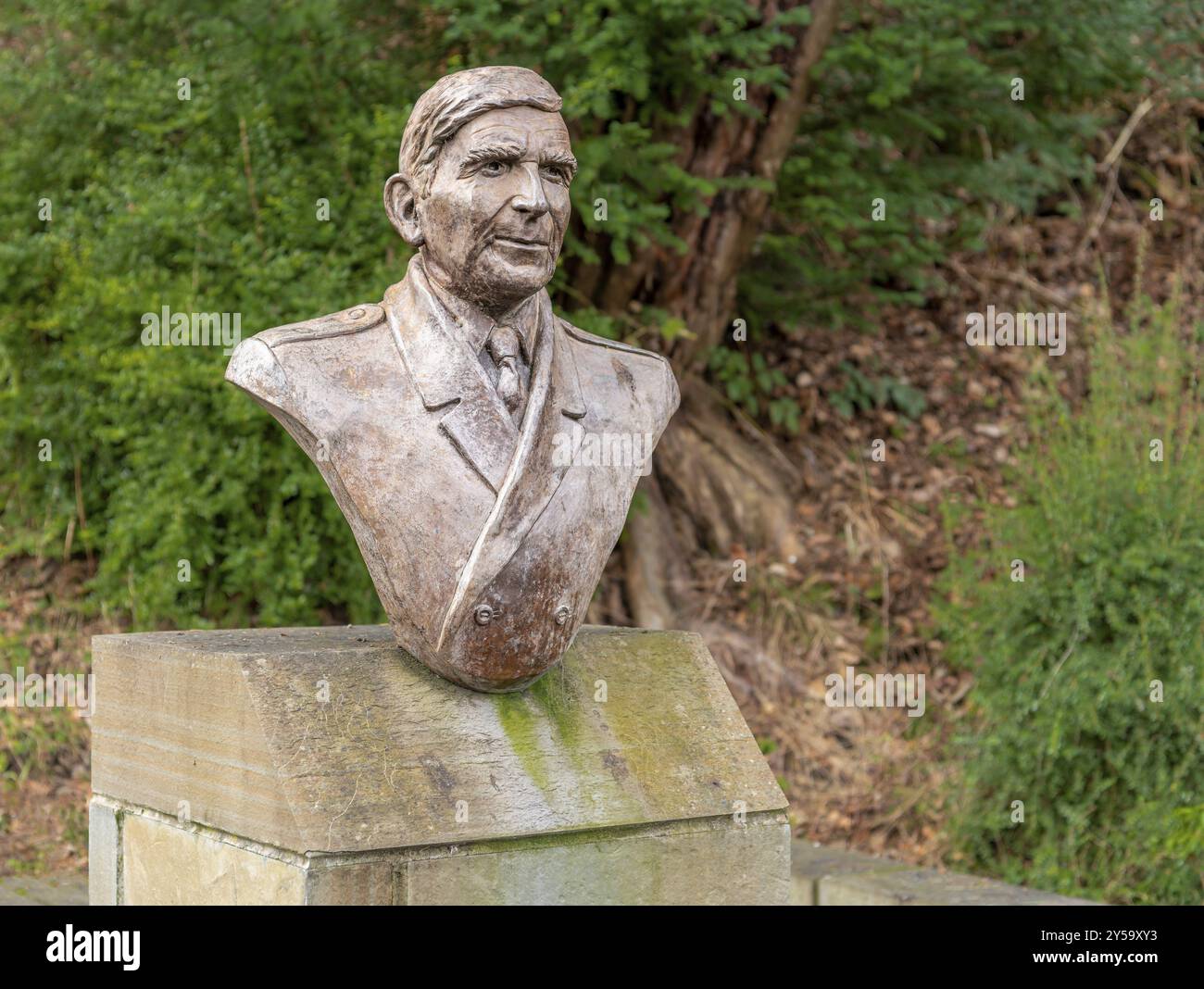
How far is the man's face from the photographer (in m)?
3.59

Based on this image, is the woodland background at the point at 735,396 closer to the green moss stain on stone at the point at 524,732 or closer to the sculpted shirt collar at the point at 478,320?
the green moss stain on stone at the point at 524,732

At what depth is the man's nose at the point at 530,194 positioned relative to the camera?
141 inches

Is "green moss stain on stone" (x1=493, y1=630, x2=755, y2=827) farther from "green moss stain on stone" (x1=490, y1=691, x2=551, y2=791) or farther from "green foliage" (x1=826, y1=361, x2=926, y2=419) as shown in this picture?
"green foliage" (x1=826, y1=361, x2=926, y2=419)

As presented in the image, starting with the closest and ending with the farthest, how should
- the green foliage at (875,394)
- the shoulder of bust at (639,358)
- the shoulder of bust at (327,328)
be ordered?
the shoulder of bust at (327,328)
the shoulder of bust at (639,358)
the green foliage at (875,394)

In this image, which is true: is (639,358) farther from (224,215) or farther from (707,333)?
(707,333)

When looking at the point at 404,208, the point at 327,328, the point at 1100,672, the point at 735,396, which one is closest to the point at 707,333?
→ the point at 735,396

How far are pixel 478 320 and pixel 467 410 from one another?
0.76ft

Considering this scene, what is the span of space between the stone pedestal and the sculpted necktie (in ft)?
2.09

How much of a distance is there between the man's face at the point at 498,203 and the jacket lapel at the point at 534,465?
193 mm

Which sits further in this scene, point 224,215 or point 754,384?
point 754,384

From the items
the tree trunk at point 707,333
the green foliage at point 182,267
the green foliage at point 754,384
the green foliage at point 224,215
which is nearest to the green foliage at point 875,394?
the green foliage at point 754,384

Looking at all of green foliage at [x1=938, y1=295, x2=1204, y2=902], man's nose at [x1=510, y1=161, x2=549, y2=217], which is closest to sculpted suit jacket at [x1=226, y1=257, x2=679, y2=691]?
man's nose at [x1=510, y1=161, x2=549, y2=217]

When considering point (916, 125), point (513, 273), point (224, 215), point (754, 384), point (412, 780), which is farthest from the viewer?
point (754, 384)

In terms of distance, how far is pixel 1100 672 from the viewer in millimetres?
5629
